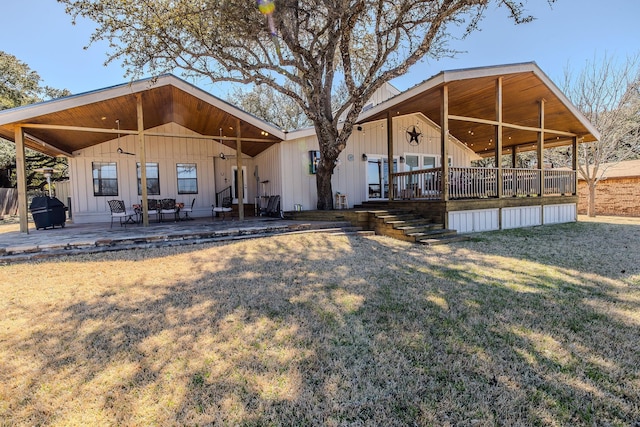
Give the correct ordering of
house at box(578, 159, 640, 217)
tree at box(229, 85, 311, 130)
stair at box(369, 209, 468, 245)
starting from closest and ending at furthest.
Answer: stair at box(369, 209, 468, 245) → house at box(578, 159, 640, 217) → tree at box(229, 85, 311, 130)

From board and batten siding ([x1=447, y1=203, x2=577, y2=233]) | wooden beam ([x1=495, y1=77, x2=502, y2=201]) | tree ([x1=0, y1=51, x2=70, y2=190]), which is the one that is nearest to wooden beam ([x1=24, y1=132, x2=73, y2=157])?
board and batten siding ([x1=447, y1=203, x2=577, y2=233])

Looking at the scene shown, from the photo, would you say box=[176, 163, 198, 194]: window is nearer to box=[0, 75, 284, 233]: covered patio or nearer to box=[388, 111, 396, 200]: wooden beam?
box=[0, 75, 284, 233]: covered patio

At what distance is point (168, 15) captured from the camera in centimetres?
760

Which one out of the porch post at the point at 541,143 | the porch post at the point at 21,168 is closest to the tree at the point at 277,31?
the porch post at the point at 21,168

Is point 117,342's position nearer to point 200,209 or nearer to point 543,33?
point 200,209

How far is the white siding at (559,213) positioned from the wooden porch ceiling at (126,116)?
31.4 ft

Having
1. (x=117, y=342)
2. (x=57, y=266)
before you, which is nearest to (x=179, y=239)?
(x=57, y=266)

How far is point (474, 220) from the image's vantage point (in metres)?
8.83

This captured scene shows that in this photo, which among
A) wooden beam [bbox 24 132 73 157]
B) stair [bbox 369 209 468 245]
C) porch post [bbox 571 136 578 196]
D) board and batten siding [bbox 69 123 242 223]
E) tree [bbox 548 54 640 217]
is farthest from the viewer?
tree [bbox 548 54 640 217]

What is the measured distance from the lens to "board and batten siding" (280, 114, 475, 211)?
1066cm

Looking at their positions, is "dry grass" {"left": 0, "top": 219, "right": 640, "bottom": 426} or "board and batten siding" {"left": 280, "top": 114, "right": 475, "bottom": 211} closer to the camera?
"dry grass" {"left": 0, "top": 219, "right": 640, "bottom": 426}

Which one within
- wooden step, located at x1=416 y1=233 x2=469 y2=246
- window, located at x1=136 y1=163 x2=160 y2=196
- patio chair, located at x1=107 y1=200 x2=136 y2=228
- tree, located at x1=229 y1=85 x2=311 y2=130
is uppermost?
tree, located at x1=229 y1=85 x2=311 y2=130

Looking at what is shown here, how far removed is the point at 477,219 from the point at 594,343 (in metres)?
6.68

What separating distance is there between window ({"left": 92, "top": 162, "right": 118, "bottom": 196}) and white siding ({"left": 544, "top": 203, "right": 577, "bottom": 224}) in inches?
614
